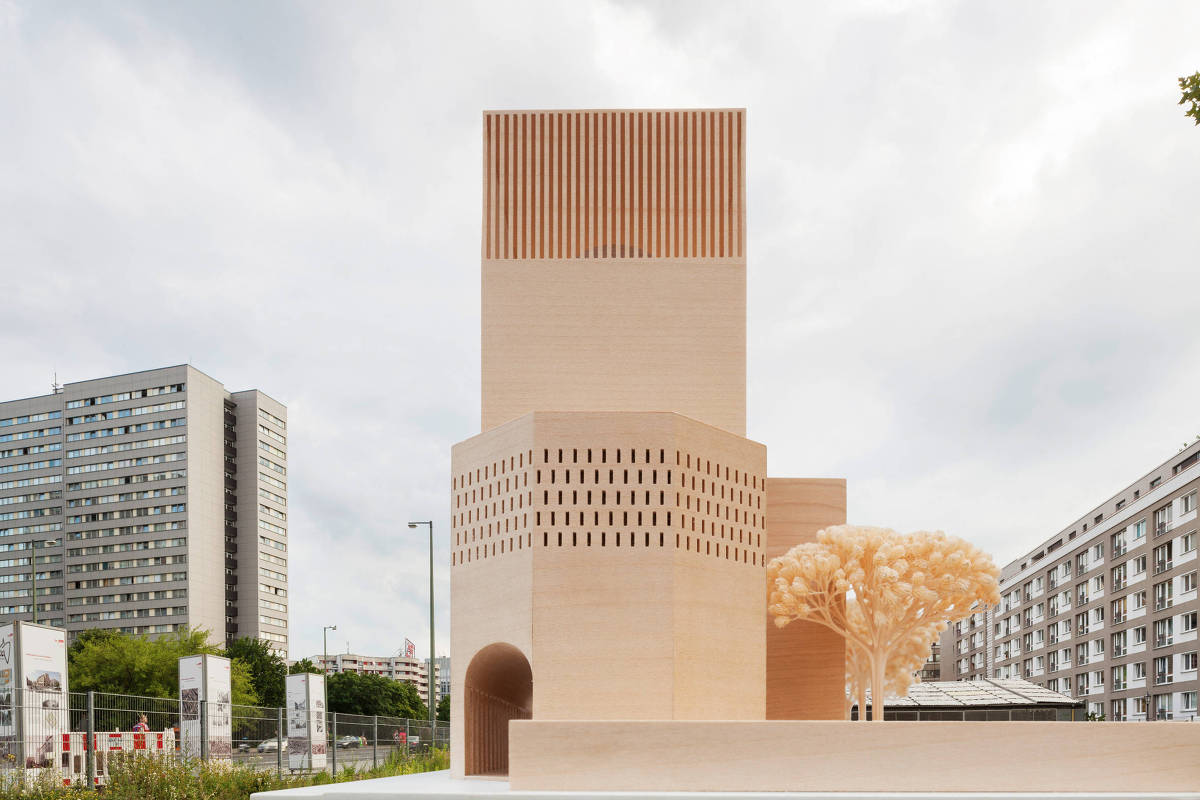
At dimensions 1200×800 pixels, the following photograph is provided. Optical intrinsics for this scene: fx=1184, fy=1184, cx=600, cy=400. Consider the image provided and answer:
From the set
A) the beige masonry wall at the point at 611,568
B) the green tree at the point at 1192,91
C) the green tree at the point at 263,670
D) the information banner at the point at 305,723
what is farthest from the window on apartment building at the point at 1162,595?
the green tree at the point at 1192,91

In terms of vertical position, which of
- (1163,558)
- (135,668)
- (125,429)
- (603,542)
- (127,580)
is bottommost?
(127,580)

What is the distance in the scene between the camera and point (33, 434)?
121438mm

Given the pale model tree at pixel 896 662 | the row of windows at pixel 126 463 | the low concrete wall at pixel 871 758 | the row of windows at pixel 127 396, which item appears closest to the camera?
the low concrete wall at pixel 871 758

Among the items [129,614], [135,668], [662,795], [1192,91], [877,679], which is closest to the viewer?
[1192,91]

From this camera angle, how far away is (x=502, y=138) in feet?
85.2

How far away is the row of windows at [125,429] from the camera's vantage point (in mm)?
115312

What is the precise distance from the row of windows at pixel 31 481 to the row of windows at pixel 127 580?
10.8 m

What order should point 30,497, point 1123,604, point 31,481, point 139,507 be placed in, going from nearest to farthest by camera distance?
1. point 1123,604
2. point 139,507
3. point 30,497
4. point 31,481

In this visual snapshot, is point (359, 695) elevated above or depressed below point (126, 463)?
below

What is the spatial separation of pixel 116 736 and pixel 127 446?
105488 mm

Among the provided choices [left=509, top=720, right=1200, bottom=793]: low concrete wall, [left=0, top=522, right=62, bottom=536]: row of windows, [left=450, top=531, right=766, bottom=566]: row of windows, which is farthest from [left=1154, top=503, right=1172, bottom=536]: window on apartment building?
[left=0, top=522, right=62, bottom=536]: row of windows

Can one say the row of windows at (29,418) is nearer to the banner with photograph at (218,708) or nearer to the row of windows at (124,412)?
the row of windows at (124,412)

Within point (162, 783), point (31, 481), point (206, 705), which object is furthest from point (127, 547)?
point (162, 783)

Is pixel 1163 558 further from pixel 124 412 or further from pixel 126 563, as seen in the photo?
pixel 124 412
